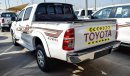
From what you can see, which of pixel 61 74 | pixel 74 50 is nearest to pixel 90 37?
pixel 74 50

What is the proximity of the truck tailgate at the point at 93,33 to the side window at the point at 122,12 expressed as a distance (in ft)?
6.44

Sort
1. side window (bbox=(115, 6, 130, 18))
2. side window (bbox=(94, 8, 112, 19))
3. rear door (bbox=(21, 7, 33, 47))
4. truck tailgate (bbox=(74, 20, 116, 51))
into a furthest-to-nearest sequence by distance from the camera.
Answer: side window (bbox=(94, 8, 112, 19)) → side window (bbox=(115, 6, 130, 18)) → rear door (bbox=(21, 7, 33, 47)) → truck tailgate (bbox=(74, 20, 116, 51))

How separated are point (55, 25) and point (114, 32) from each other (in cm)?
178

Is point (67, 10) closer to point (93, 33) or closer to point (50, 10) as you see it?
point (50, 10)

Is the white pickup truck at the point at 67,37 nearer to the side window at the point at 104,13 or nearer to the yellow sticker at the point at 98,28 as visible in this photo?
the yellow sticker at the point at 98,28

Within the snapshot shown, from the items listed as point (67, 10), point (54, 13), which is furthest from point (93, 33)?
point (67, 10)

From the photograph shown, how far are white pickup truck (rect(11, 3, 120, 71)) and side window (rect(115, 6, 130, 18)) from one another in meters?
1.91

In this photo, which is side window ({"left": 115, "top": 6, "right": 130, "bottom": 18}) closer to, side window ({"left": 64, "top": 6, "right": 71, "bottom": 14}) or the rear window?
the rear window

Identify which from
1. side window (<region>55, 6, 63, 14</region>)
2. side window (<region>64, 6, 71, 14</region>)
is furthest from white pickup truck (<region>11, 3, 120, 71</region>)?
side window (<region>64, 6, 71, 14</region>)

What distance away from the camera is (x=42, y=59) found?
575 centimetres

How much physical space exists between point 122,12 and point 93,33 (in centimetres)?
308

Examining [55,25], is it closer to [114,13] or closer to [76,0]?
[114,13]

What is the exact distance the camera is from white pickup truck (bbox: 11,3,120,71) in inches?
178

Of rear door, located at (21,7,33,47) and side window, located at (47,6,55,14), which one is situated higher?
side window, located at (47,6,55,14)
